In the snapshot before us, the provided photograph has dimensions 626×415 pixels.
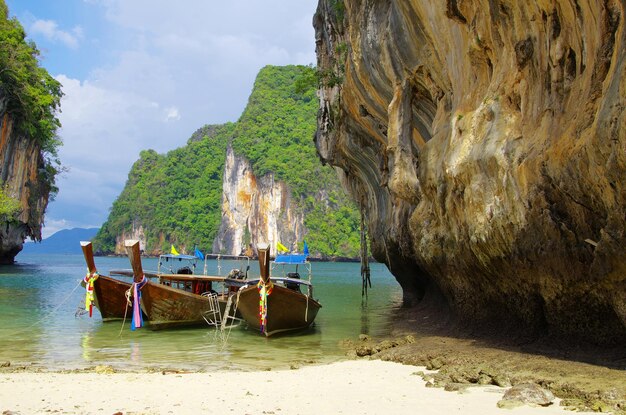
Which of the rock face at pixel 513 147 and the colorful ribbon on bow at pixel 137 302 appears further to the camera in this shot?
the colorful ribbon on bow at pixel 137 302

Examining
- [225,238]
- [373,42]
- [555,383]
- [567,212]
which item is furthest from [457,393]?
[225,238]

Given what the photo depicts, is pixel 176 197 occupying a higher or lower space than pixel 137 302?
higher

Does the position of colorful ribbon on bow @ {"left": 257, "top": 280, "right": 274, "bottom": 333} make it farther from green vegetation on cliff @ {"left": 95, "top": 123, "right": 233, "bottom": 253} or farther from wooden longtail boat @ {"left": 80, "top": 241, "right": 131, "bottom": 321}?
green vegetation on cliff @ {"left": 95, "top": 123, "right": 233, "bottom": 253}

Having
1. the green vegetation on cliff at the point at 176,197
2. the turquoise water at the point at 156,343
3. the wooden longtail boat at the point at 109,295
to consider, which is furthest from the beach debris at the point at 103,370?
the green vegetation on cliff at the point at 176,197

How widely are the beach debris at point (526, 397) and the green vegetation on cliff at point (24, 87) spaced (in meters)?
34.3

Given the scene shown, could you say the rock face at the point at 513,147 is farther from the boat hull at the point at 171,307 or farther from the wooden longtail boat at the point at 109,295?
the wooden longtail boat at the point at 109,295

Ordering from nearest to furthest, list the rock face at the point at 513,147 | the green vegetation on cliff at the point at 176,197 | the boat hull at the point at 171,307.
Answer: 1. the rock face at the point at 513,147
2. the boat hull at the point at 171,307
3. the green vegetation on cliff at the point at 176,197

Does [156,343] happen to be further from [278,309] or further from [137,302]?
[278,309]

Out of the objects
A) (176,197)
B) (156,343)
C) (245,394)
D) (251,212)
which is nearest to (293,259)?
(156,343)

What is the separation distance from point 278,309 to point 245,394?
616 centimetres

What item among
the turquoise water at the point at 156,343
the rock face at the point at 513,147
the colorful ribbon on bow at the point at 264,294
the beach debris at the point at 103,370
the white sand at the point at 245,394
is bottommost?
the turquoise water at the point at 156,343

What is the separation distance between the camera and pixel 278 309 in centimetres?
1296

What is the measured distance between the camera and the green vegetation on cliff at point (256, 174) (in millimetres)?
91875

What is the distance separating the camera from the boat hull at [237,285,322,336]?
12.9 metres
